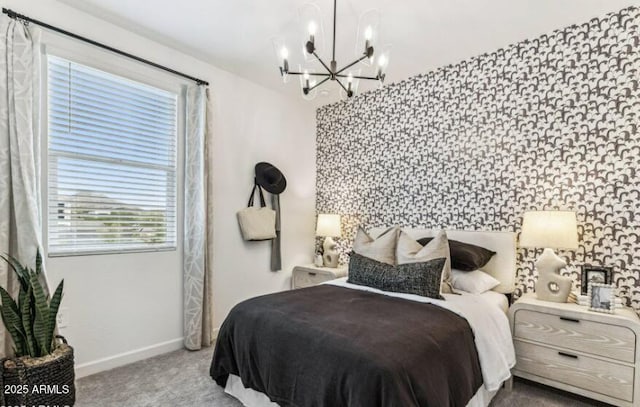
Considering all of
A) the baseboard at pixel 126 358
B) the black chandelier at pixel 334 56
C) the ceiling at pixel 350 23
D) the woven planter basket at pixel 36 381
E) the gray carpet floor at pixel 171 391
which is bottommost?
the gray carpet floor at pixel 171 391

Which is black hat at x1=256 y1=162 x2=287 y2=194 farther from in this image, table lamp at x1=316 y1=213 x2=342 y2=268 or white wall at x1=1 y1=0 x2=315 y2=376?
table lamp at x1=316 y1=213 x2=342 y2=268

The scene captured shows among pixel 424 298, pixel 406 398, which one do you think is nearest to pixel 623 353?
pixel 424 298

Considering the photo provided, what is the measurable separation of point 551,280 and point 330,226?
210 cm

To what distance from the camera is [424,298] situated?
88.0 inches

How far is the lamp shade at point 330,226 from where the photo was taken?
12.5 feet

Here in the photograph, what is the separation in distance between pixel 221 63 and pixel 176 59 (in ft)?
1.34

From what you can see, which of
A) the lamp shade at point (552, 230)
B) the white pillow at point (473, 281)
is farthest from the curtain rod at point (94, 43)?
the lamp shade at point (552, 230)

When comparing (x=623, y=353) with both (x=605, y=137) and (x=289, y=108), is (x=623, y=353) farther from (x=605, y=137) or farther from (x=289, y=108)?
(x=289, y=108)

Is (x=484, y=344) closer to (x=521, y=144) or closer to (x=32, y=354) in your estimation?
(x=521, y=144)

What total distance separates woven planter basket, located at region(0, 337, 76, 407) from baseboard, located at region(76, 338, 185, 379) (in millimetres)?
550

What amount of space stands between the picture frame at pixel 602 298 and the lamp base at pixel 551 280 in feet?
0.45

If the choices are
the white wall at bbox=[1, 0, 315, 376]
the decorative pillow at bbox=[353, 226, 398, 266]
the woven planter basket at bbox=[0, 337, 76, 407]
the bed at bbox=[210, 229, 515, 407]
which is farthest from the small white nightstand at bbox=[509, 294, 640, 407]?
the woven planter basket at bbox=[0, 337, 76, 407]

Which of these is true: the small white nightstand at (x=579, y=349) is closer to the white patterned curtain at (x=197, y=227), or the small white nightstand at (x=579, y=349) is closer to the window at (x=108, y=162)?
the white patterned curtain at (x=197, y=227)

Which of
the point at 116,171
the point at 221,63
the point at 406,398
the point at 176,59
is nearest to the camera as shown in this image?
the point at 406,398
